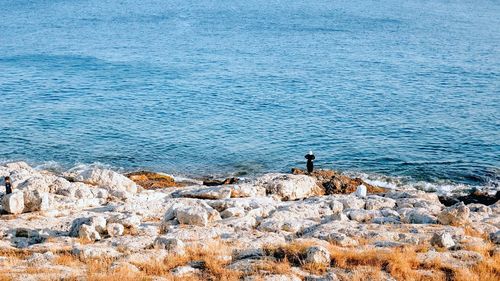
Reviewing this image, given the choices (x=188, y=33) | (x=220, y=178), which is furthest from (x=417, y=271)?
(x=188, y=33)

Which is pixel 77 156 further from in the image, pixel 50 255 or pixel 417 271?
pixel 417 271

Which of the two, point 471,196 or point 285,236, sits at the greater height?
point 285,236

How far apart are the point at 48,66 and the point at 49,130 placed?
2527 centimetres

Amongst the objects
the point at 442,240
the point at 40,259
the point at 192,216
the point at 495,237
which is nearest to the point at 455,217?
the point at 495,237

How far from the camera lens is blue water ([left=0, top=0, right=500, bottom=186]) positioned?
4503cm

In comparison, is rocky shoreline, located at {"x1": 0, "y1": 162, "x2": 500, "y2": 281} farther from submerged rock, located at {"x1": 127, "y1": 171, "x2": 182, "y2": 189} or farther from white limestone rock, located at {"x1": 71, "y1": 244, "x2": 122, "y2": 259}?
submerged rock, located at {"x1": 127, "y1": 171, "x2": 182, "y2": 189}

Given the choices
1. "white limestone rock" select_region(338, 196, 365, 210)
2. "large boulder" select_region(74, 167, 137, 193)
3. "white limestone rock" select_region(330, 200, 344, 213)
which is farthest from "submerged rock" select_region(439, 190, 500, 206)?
"large boulder" select_region(74, 167, 137, 193)

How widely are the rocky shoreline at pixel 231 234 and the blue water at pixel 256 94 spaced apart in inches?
619

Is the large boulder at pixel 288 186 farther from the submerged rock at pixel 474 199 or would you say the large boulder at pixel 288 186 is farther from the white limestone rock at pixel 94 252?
the white limestone rock at pixel 94 252

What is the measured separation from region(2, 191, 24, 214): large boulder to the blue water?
64.6 ft

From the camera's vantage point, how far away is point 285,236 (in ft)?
66.4

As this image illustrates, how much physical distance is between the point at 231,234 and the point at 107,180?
36.4 feet

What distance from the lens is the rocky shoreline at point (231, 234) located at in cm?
1586

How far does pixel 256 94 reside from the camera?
60.7 m
